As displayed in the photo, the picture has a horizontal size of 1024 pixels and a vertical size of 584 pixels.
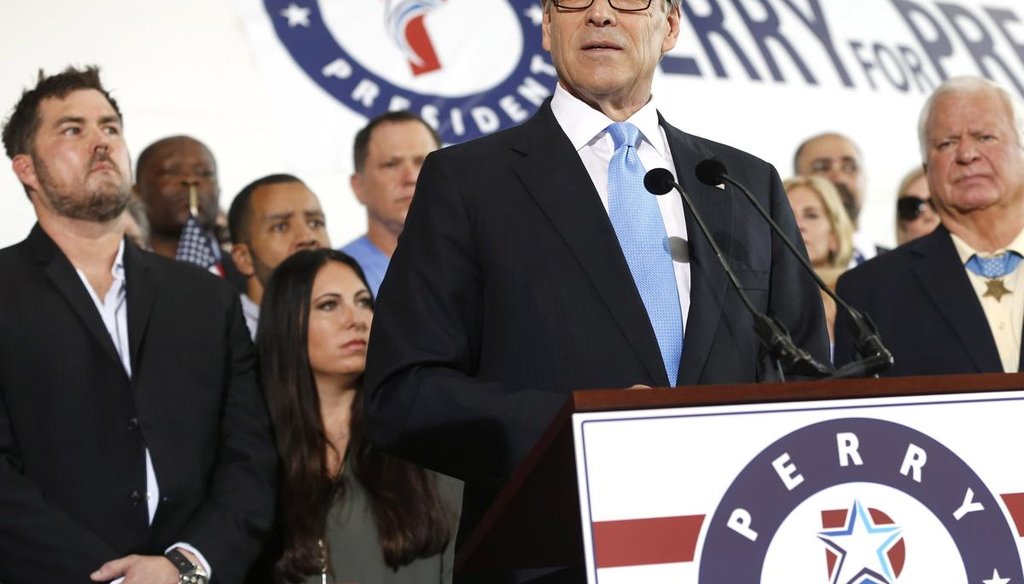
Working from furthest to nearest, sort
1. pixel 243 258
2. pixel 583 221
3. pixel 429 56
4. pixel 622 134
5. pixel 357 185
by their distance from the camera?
→ pixel 429 56
pixel 357 185
pixel 243 258
pixel 622 134
pixel 583 221

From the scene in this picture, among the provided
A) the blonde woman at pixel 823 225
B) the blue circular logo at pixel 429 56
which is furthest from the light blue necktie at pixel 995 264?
the blue circular logo at pixel 429 56

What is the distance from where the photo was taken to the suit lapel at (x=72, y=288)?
10.4 feet

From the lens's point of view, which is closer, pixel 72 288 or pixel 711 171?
pixel 711 171

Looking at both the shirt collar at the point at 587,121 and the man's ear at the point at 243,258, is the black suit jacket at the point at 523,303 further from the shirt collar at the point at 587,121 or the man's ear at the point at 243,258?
the man's ear at the point at 243,258

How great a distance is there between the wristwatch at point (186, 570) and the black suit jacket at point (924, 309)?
1.62 metres

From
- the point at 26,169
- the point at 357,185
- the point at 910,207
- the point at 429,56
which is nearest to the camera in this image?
the point at 26,169

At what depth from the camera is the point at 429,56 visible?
509 centimetres

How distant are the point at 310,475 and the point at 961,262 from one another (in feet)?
5.73

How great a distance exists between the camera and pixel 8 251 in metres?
3.26

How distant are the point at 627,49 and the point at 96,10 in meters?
2.79

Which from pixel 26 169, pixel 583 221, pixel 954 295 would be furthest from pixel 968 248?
pixel 26 169

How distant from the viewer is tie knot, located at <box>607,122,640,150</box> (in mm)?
2182

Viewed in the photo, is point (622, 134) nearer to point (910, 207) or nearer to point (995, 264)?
point (995, 264)

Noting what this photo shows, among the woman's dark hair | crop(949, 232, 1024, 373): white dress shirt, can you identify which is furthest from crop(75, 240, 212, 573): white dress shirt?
crop(949, 232, 1024, 373): white dress shirt
